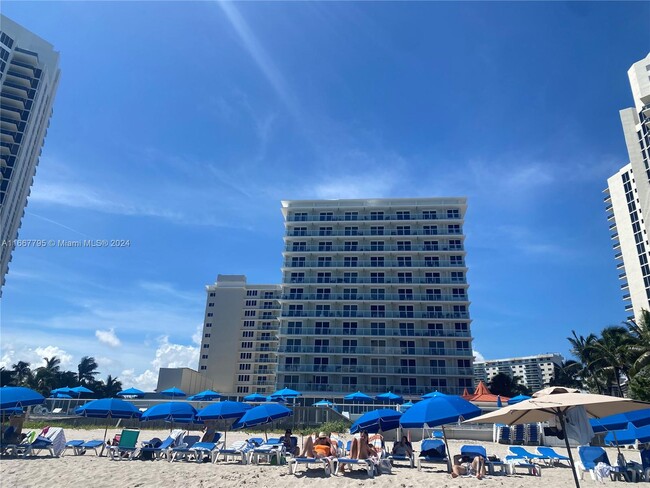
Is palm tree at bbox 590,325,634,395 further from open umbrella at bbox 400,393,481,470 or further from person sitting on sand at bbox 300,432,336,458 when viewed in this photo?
person sitting on sand at bbox 300,432,336,458

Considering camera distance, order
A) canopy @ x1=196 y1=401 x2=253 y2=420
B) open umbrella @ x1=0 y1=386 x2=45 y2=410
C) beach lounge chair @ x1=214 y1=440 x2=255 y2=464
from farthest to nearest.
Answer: canopy @ x1=196 y1=401 x2=253 y2=420 < open umbrella @ x1=0 y1=386 x2=45 y2=410 < beach lounge chair @ x1=214 y1=440 x2=255 y2=464

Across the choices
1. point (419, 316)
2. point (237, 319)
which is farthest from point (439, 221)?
point (237, 319)

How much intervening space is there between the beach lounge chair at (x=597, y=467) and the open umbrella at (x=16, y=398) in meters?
17.8

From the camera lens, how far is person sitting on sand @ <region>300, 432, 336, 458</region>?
485 inches

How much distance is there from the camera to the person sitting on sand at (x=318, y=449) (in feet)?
40.4

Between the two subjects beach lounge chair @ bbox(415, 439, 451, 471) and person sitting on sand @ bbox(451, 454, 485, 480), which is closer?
person sitting on sand @ bbox(451, 454, 485, 480)

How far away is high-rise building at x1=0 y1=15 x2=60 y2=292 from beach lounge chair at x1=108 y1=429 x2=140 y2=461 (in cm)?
5959

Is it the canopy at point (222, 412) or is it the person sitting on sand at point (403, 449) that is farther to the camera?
the canopy at point (222, 412)

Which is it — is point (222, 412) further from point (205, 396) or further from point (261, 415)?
point (205, 396)

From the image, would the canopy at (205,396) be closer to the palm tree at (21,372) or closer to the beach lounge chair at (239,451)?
the beach lounge chair at (239,451)

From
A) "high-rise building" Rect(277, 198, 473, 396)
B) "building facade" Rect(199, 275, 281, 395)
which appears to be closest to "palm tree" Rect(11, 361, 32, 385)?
"building facade" Rect(199, 275, 281, 395)

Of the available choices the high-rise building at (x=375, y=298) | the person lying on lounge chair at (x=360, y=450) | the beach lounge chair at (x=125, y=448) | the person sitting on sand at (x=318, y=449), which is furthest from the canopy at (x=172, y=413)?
the high-rise building at (x=375, y=298)

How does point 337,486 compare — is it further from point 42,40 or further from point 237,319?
point 42,40

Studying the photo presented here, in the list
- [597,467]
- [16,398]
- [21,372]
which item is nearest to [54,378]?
[21,372]
